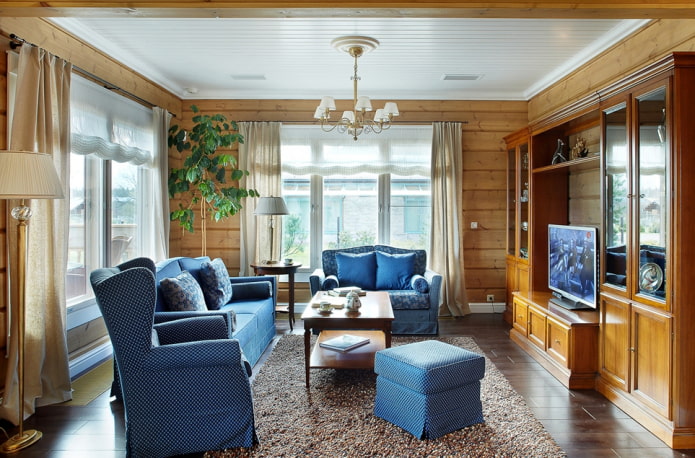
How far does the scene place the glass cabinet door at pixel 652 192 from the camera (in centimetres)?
268

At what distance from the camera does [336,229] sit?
19.8 ft

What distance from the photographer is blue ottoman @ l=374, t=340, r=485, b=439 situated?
2.56m

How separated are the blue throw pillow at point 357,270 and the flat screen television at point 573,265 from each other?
1.86 metres

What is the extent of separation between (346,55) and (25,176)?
302 centimetres

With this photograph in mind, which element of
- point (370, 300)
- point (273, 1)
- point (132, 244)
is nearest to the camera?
point (273, 1)

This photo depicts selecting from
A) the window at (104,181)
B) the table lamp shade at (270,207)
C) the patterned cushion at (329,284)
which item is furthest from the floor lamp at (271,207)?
the window at (104,181)

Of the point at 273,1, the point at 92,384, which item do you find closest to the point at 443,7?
the point at 273,1

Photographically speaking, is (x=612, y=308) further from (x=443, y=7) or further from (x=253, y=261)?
(x=253, y=261)

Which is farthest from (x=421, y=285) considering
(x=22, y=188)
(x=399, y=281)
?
(x=22, y=188)

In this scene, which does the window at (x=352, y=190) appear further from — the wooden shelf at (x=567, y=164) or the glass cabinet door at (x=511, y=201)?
the wooden shelf at (x=567, y=164)

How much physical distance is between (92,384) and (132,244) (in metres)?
1.66

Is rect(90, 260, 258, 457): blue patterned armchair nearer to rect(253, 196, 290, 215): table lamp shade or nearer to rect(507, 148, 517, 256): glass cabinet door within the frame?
rect(253, 196, 290, 215): table lamp shade

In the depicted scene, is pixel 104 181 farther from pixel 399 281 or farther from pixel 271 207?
pixel 399 281

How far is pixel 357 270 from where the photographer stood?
523 centimetres
